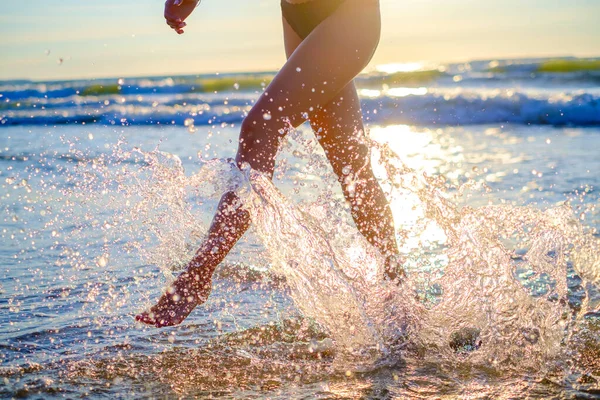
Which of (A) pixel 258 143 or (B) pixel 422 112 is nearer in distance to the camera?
(A) pixel 258 143

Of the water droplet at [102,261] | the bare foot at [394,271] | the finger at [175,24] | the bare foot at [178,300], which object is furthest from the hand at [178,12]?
the water droplet at [102,261]

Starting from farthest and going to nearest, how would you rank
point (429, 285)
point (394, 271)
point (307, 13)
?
1. point (429, 285)
2. point (394, 271)
3. point (307, 13)

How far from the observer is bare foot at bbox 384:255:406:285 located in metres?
2.60

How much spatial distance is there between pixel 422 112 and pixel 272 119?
962cm

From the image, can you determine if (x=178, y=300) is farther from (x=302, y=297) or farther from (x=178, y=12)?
(x=178, y=12)

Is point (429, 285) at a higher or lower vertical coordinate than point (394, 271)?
Answer: lower

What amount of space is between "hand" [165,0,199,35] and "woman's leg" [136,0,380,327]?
0.37 meters

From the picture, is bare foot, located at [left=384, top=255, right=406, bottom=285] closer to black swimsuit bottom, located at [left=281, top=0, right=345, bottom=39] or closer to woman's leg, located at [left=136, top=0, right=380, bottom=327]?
Result: woman's leg, located at [left=136, top=0, right=380, bottom=327]

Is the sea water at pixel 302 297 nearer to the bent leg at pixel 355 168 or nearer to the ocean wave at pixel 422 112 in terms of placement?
the bent leg at pixel 355 168

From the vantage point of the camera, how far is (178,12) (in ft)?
7.93

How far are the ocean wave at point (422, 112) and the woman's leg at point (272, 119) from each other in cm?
863

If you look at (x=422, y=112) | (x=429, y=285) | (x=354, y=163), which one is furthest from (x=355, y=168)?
(x=422, y=112)

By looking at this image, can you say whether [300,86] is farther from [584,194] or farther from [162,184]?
[584,194]

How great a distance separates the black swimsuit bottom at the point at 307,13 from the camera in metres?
2.42
